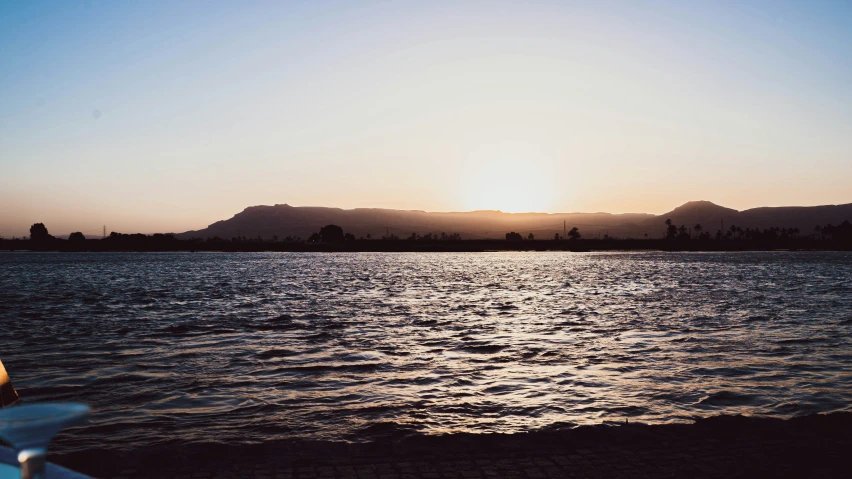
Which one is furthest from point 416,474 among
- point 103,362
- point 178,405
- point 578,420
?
point 103,362

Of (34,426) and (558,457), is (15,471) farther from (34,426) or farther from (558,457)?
(558,457)

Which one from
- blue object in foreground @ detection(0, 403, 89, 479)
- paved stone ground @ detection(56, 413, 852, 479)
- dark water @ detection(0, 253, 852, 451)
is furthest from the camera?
dark water @ detection(0, 253, 852, 451)

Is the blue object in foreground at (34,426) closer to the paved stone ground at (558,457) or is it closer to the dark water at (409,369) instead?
the paved stone ground at (558,457)

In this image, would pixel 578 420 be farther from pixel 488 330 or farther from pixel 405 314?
pixel 405 314

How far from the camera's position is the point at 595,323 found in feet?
105

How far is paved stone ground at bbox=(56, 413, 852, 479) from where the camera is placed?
8.58 meters

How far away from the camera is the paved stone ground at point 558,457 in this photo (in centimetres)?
858

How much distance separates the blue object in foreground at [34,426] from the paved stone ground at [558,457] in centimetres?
652

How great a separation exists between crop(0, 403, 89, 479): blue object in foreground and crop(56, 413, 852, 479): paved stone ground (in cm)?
652

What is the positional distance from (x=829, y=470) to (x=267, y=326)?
25.9 metres

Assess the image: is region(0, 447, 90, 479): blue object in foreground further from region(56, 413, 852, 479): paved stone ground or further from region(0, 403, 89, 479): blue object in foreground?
region(56, 413, 852, 479): paved stone ground

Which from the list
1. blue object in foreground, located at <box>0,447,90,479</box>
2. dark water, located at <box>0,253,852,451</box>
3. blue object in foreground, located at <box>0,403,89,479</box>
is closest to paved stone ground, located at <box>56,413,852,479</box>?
Answer: dark water, located at <box>0,253,852,451</box>

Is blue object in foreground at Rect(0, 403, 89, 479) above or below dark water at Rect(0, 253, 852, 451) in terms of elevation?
above

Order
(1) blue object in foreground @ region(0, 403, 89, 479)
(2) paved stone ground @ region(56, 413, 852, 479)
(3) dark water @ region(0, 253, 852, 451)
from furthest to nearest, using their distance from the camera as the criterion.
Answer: (3) dark water @ region(0, 253, 852, 451), (2) paved stone ground @ region(56, 413, 852, 479), (1) blue object in foreground @ region(0, 403, 89, 479)
